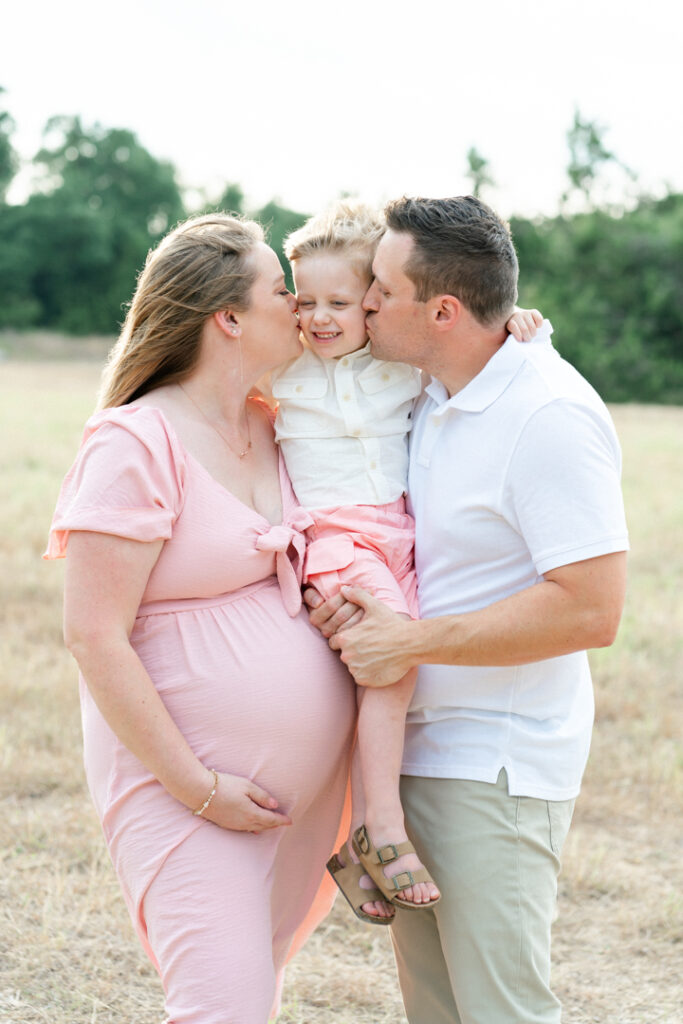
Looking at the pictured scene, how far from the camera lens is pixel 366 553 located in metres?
2.72

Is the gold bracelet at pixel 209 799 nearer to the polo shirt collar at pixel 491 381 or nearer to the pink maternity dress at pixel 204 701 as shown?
the pink maternity dress at pixel 204 701

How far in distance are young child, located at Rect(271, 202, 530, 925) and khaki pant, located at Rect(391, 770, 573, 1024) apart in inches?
4.8

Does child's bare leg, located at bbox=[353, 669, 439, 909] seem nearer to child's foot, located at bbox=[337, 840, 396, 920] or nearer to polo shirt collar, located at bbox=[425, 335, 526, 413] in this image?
child's foot, located at bbox=[337, 840, 396, 920]

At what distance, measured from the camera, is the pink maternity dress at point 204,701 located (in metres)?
2.36

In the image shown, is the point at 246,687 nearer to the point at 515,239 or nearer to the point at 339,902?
the point at 339,902

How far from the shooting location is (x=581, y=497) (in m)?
2.44

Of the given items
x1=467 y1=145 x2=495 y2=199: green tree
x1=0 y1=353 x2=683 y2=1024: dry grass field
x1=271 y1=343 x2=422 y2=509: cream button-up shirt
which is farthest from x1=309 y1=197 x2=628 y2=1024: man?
x1=467 y1=145 x2=495 y2=199: green tree

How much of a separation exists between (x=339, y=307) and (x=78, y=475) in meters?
0.90

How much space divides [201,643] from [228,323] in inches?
31.7

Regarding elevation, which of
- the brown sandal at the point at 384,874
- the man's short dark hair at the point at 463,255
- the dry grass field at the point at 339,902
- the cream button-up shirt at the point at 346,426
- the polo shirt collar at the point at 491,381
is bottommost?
the dry grass field at the point at 339,902

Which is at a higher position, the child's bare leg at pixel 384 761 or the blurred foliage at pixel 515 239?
the child's bare leg at pixel 384 761

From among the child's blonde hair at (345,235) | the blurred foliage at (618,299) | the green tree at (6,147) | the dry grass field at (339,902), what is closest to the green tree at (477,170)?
the blurred foliage at (618,299)

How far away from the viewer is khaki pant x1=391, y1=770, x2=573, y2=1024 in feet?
8.34

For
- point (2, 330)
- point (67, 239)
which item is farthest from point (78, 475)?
point (67, 239)
